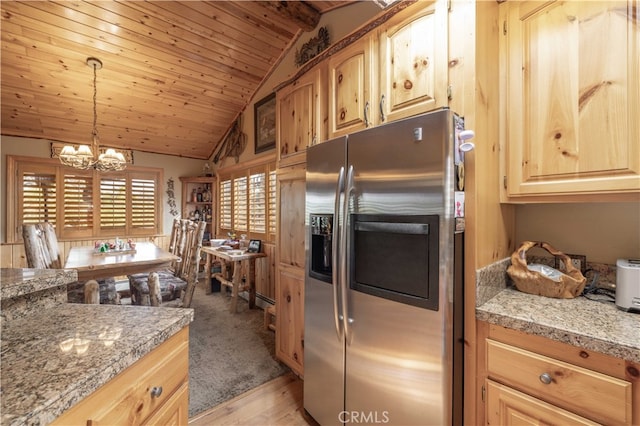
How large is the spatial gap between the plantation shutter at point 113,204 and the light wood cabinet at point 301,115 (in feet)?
13.0

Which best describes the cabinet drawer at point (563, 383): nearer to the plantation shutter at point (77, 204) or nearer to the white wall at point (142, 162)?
the white wall at point (142, 162)

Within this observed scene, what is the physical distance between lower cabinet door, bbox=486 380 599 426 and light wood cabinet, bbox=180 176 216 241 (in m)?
5.02

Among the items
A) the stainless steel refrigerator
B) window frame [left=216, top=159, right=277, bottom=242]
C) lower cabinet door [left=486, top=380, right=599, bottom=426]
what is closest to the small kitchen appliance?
lower cabinet door [left=486, top=380, right=599, bottom=426]

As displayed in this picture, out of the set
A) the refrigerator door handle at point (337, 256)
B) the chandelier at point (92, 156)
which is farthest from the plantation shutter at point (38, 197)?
the refrigerator door handle at point (337, 256)

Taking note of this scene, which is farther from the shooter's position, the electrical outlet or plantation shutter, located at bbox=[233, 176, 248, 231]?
plantation shutter, located at bbox=[233, 176, 248, 231]

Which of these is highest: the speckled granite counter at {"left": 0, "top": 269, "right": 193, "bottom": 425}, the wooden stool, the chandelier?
the chandelier

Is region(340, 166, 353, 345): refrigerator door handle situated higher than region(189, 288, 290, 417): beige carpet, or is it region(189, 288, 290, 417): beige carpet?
region(340, 166, 353, 345): refrigerator door handle

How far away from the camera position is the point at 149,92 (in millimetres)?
3738

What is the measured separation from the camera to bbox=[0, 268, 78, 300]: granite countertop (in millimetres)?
926

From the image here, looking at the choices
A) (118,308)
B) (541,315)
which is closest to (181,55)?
(118,308)

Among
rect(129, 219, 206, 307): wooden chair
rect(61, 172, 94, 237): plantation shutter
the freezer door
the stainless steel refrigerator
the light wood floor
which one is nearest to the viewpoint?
the stainless steel refrigerator

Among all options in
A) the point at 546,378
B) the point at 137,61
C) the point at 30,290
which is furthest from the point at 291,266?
the point at 137,61

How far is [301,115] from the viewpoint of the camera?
2.04 meters

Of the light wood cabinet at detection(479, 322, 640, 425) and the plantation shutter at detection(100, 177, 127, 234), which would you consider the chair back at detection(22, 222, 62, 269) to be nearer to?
the plantation shutter at detection(100, 177, 127, 234)
